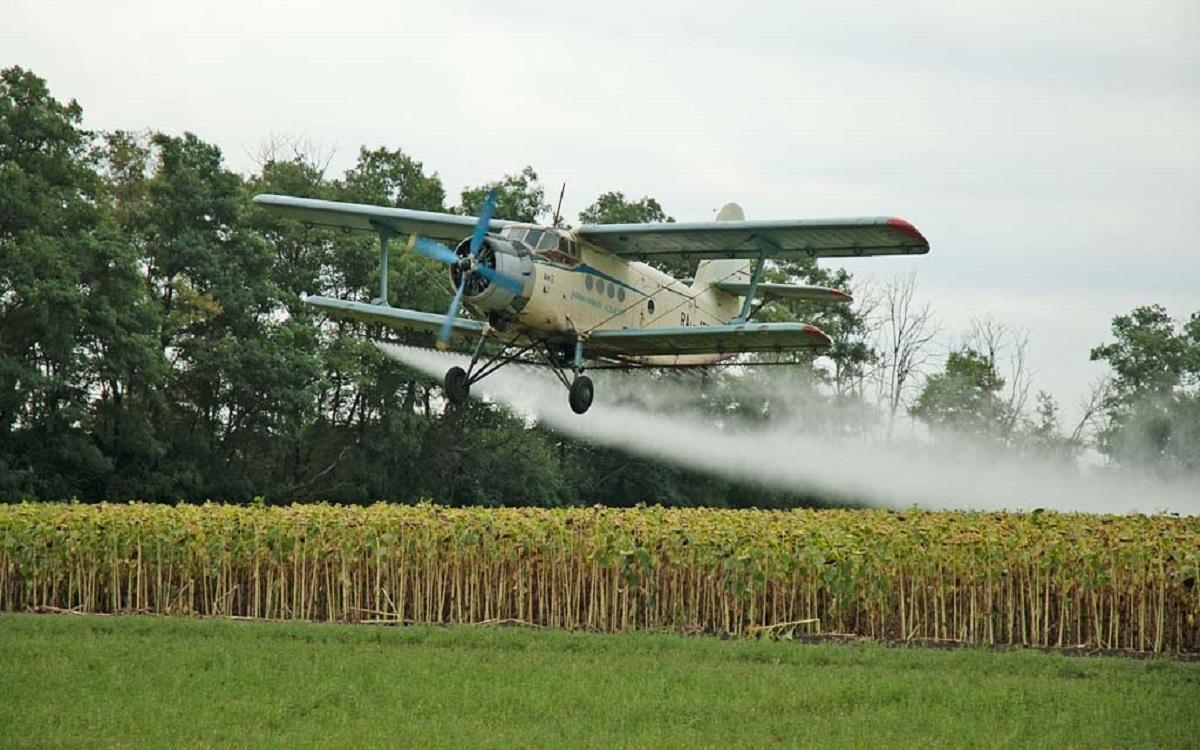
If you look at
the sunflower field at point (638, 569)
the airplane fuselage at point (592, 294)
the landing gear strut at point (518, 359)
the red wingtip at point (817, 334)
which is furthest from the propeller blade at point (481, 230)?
the red wingtip at point (817, 334)

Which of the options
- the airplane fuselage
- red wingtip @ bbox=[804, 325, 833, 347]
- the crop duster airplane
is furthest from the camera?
red wingtip @ bbox=[804, 325, 833, 347]

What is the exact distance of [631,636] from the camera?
23.6 meters

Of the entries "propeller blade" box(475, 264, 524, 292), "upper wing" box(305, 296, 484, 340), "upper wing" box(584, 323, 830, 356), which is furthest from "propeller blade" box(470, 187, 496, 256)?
"upper wing" box(584, 323, 830, 356)

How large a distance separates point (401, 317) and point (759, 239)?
7.22 meters

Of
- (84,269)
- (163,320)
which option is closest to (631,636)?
(84,269)

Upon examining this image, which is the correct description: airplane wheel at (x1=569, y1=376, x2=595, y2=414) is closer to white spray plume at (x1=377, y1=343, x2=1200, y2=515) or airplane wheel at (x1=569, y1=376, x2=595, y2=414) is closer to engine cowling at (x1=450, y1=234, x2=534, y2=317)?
engine cowling at (x1=450, y1=234, x2=534, y2=317)

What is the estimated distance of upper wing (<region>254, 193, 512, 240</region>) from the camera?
35.0 m

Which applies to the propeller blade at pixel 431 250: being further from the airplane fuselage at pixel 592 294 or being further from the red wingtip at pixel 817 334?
the red wingtip at pixel 817 334

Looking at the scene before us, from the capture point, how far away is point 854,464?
Result: 54.4m

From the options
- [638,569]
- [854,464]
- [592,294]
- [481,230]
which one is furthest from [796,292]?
[854,464]

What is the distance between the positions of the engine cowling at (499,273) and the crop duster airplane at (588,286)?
0.08ft

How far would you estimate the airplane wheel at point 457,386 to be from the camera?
30656 millimetres

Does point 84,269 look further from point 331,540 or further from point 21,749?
point 21,749

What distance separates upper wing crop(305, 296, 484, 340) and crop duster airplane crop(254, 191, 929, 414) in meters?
0.04
